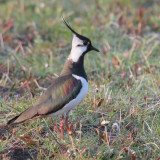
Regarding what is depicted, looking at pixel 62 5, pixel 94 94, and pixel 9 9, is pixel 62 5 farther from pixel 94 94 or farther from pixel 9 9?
pixel 94 94

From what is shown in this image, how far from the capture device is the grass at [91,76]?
11.2ft

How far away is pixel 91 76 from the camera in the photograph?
16.7ft

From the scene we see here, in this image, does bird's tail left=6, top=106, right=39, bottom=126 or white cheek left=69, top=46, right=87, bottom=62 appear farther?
white cheek left=69, top=46, right=87, bottom=62

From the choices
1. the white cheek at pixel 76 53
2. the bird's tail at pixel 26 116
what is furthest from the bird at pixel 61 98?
the white cheek at pixel 76 53

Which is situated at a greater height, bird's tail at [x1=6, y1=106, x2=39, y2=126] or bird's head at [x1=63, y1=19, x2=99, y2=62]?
bird's head at [x1=63, y1=19, x2=99, y2=62]

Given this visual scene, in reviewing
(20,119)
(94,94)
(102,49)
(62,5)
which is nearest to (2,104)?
(20,119)

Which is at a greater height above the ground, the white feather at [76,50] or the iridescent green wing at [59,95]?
the white feather at [76,50]

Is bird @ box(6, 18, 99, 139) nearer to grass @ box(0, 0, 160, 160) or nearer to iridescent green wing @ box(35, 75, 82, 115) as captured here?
iridescent green wing @ box(35, 75, 82, 115)

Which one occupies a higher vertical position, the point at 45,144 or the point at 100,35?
the point at 100,35

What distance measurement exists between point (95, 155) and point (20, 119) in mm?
825

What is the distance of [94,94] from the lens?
166 inches

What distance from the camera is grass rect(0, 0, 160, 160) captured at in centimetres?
341

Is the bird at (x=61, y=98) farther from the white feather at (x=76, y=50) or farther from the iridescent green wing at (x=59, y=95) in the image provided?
the white feather at (x=76, y=50)

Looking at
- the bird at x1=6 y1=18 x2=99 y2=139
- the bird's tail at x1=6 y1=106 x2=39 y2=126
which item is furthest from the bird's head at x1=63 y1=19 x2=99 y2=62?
the bird's tail at x1=6 y1=106 x2=39 y2=126
